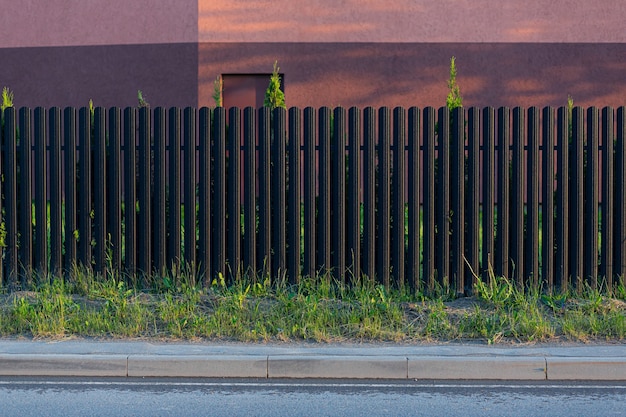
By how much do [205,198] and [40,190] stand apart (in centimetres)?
180

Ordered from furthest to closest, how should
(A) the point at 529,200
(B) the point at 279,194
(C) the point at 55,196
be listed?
(C) the point at 55,196 < (B) the point at 279,194 < (A) the point at 529,200

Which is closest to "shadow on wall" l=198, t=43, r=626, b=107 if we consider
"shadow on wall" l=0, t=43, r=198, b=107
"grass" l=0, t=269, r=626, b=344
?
"shadow on wall" l=0, t=43, r=198, b=107

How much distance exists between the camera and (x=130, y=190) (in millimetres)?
10641

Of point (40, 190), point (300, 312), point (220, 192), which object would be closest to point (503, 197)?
point (300, 312)

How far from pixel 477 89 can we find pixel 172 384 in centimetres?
947

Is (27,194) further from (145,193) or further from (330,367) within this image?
(330,367)

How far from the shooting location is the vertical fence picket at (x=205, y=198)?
1052 centimetres

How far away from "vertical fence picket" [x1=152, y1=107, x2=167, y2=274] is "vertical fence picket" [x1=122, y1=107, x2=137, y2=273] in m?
0.22

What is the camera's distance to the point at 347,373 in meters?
7.80

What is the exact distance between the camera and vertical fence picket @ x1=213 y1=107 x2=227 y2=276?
34.5 ft

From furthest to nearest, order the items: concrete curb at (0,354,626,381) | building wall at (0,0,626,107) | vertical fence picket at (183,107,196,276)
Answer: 1. building wall at (0,0,626,107)
2. vertical fence picket at (183,107,196,276)
3. concrete curb at (0,354,626,381)

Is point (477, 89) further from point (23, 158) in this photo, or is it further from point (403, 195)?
point (23, 158)

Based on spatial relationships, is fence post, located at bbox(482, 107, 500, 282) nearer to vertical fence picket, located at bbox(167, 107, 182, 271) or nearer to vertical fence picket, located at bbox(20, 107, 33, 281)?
vertical fence picket, located at bbox(167, 107, 182, 271)

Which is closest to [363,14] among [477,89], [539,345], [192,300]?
[477,89]
